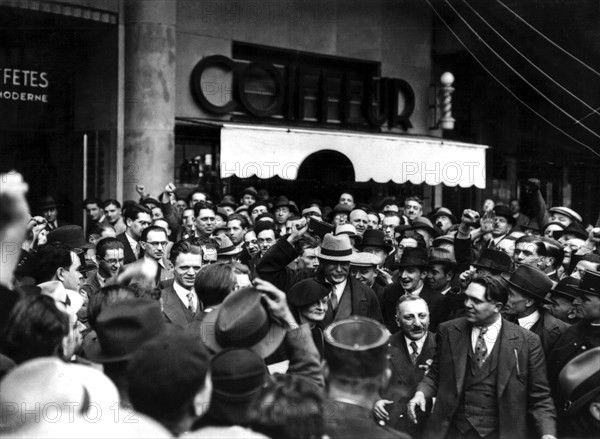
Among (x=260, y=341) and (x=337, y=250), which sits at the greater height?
(x=337, y=250)

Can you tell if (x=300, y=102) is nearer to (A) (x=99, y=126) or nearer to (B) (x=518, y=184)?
(A) (x=99, y=126)

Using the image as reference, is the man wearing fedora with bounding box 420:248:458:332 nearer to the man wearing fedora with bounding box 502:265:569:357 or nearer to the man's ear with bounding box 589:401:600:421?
the man wearing fedora with bounding box 502:265:569:357

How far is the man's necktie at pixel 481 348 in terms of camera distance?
4997 millimetres

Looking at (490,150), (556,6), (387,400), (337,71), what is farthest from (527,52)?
(387,400)

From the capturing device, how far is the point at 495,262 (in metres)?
6.75

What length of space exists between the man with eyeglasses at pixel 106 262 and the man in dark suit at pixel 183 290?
841mm

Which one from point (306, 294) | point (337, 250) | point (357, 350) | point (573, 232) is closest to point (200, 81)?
point (573, 232)

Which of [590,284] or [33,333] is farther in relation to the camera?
[590,284]

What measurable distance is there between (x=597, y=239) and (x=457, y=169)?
11.2m

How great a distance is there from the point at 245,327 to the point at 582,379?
1.92 m

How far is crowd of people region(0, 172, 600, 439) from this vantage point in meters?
2.82

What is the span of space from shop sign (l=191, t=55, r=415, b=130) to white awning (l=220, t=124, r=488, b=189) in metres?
1.56

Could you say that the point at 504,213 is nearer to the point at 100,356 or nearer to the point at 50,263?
the point at 50,263

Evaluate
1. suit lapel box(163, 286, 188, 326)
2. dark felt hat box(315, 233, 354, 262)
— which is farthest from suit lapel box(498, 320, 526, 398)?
suit lapel box(163, 286, 188, 326)
